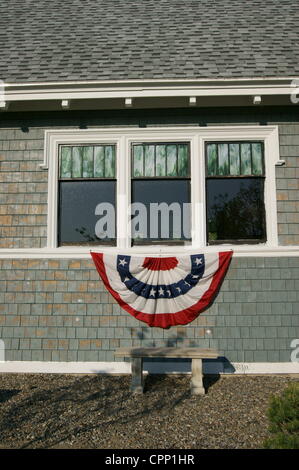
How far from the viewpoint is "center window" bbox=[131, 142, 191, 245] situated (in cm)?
638

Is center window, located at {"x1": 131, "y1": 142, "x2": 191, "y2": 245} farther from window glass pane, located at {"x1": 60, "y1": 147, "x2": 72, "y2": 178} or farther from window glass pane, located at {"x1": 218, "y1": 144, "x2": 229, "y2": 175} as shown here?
window glass pane, located at {"x1": 60, "y1": 147, "x2": 72, "y2": 178}

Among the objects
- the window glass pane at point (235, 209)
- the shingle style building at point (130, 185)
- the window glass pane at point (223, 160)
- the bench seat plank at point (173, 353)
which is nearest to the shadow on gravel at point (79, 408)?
the bench seat plank at point (173, 353)

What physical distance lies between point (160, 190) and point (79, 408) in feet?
11.5

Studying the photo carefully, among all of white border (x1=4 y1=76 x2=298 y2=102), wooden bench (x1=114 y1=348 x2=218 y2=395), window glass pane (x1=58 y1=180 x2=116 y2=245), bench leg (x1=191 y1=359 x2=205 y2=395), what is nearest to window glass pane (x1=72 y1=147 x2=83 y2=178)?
window glass pane (x1=58 y1=180 x2=116 y2=245)

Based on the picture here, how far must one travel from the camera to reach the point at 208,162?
21.0 feet

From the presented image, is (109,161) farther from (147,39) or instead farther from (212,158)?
(147,39)

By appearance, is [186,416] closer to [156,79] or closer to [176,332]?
[176,332]

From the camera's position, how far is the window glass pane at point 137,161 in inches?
254

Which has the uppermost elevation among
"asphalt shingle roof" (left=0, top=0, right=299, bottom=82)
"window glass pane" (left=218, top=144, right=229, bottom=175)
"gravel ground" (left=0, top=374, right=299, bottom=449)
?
"asphalt shingle roof" (left=0, top=0, right=299, bottom=82)

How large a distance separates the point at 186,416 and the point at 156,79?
4.83m

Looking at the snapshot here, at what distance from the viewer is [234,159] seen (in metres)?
6.41

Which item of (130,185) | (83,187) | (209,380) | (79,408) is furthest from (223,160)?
(79,408)

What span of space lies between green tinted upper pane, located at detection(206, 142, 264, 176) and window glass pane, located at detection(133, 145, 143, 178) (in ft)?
3.58
